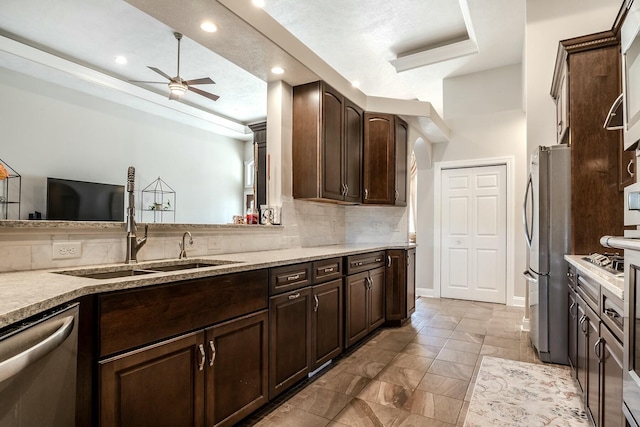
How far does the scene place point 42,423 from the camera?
90 cm

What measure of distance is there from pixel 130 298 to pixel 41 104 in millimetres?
5600

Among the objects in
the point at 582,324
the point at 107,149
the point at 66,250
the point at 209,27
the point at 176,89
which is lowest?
the point at 582,324

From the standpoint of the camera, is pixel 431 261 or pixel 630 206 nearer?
pixel 630 206

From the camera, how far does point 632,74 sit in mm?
1460

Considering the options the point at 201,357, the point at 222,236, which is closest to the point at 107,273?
the point at 201,357

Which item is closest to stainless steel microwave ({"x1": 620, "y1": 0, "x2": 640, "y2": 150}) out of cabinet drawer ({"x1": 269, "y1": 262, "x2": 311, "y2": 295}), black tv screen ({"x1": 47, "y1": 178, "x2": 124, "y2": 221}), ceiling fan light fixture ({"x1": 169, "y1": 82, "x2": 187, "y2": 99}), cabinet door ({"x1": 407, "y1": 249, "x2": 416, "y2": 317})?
cabinet drawer ({"x1": 269, "y1": 262, "x2": 311, "y2": 295})

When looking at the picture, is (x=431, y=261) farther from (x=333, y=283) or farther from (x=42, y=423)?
(x=42, y=423)

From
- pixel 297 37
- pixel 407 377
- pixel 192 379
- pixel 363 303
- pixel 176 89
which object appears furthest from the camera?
pixel 176 89

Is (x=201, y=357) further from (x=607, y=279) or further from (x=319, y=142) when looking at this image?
(x=319, y=142)

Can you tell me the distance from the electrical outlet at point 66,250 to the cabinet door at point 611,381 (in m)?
2.37

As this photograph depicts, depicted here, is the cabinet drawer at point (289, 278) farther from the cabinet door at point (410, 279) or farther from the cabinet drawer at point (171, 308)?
the cabinet door at point (410, 279)

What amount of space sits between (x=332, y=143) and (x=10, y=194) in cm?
464

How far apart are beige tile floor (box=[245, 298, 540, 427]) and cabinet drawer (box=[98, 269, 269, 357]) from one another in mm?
732

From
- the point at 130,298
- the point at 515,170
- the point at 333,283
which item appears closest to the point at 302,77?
the point at 333,283
